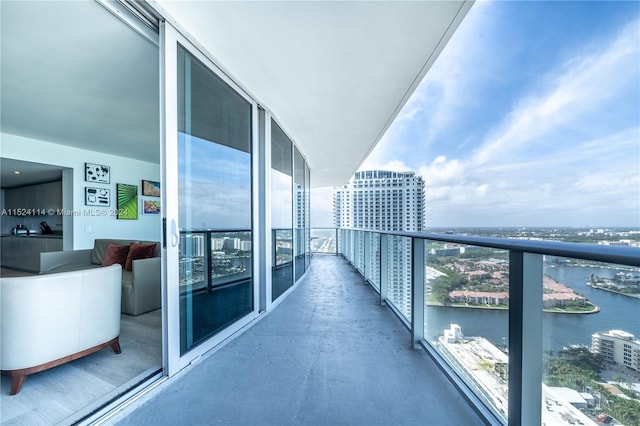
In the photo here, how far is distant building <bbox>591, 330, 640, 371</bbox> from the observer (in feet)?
2.25

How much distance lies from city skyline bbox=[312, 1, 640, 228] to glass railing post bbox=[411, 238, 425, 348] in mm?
736

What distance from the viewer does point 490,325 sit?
50.5 inches

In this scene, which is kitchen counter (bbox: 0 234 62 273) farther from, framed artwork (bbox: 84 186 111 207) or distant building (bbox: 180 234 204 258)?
distant building (bbox: 180 234 204 258)

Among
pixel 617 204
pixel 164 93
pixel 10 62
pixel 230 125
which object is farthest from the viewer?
pixel 230 125

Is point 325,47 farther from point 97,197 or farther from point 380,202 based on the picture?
point 380,202

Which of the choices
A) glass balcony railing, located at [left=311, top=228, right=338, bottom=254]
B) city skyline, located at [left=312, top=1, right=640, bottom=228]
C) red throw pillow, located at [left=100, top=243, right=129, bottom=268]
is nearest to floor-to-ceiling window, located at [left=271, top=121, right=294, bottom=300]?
city skyline, located at [left=312, top=1, right=640, bottom=228]

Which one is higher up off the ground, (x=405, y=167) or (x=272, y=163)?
(x=405, y=167)

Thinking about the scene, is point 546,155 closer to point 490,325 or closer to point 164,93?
point 490,325

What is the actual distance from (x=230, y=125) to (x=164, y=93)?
80 centimetres

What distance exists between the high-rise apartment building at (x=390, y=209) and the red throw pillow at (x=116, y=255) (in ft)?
11.8

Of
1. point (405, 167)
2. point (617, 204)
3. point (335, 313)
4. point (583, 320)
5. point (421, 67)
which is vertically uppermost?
point (405, 167)

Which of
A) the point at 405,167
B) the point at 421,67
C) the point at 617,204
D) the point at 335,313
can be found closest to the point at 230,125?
the point at 421,67

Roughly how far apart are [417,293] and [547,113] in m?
5.80

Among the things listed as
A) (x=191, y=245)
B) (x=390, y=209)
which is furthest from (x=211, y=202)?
(x=390, y=209)
